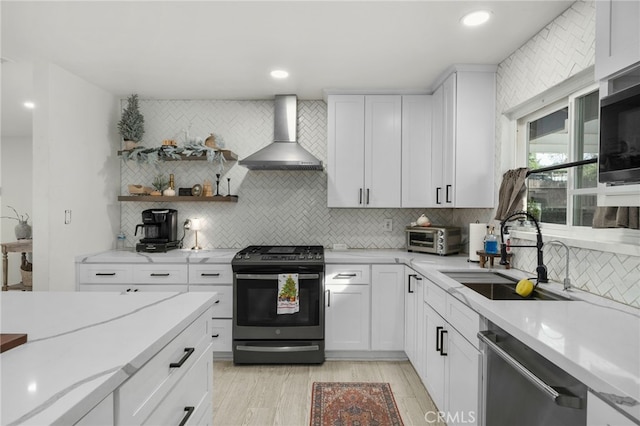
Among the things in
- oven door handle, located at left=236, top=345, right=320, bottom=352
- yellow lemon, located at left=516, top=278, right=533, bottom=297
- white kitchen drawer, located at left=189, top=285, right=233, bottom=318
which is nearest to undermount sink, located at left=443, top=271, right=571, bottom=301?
yellow lemon, located at left=516, top=278, right=533, bottom=297

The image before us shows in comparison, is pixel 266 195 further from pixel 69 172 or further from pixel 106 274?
pixel 69 172

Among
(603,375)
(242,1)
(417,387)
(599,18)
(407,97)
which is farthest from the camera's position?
(407,97)

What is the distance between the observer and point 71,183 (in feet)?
10.1

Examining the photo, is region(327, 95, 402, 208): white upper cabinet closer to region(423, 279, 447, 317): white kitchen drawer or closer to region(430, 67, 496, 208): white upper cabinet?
Result: region(430, 67, 496, 208): white upper cabinet

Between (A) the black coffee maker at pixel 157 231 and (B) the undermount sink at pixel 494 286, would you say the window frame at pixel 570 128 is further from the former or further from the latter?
(A) the black coffee maker at pixel 157 231

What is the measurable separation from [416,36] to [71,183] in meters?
3.03

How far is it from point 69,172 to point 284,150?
1862mm

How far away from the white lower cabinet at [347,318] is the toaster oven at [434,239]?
2.34 ft

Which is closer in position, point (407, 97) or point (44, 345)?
point (44, 345)

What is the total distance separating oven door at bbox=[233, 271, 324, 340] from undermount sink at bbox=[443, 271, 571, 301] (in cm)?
114

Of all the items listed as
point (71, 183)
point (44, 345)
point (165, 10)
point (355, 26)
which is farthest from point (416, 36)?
point (71, 183)

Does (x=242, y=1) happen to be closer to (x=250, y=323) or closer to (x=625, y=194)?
(x=625, y=194)

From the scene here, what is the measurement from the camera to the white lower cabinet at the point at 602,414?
0.85m

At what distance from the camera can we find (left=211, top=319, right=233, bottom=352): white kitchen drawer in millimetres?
3111
